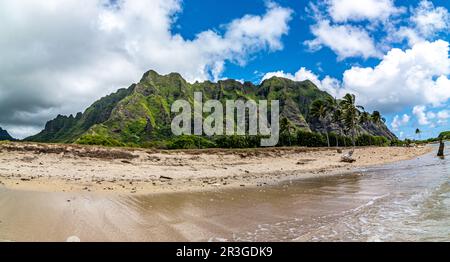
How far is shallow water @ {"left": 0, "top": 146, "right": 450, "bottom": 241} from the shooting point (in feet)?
21.4

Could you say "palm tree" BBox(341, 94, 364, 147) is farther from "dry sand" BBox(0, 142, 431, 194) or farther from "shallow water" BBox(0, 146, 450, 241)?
"shallow water" BBox(0, 146, 450, 241)

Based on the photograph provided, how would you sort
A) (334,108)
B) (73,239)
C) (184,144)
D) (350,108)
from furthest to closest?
(184,144), (334,108), (350,108), (73,239)

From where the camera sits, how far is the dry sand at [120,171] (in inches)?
572

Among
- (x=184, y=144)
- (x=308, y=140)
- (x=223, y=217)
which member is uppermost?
(x=308, y=140)

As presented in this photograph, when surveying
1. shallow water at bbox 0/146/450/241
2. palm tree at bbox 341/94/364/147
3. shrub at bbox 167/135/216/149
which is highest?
palm tree at bbox 341/94/364/147

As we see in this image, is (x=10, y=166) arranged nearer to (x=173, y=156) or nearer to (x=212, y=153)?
(x=173, y=156)

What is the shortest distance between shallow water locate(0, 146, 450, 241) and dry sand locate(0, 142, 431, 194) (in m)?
3.17

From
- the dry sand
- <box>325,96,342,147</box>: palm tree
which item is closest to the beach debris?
the dry sand

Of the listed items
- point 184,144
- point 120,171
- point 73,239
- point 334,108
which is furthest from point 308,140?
point 73,239

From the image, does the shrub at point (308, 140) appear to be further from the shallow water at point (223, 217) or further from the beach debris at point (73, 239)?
the beach debris at point (73, 239)

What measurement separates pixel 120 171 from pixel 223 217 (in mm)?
14045

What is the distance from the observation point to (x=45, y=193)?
1117 cm

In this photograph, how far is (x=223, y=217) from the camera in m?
8.58

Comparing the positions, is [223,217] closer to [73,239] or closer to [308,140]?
[73,239]
